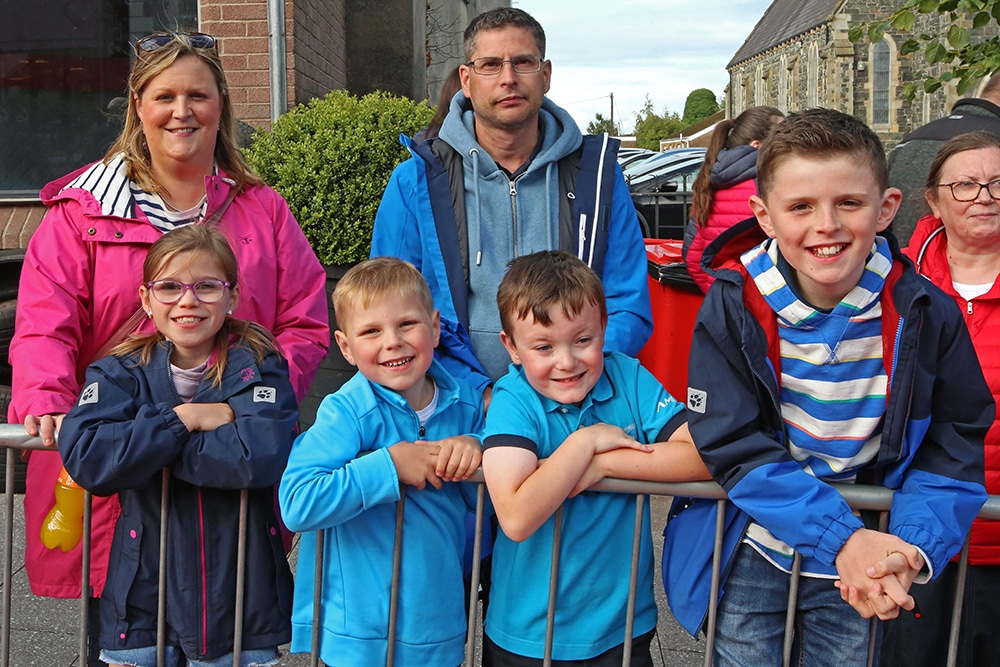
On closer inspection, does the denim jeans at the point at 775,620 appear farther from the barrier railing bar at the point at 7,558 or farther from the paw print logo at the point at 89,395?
the barrier railing bar at the point at 7,558

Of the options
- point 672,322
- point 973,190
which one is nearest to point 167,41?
point 973,190

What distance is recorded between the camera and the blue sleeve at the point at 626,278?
9.58 feet

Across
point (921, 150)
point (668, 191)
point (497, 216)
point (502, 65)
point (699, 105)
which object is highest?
point (699, 105)

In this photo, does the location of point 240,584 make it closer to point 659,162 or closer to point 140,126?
point 140,126

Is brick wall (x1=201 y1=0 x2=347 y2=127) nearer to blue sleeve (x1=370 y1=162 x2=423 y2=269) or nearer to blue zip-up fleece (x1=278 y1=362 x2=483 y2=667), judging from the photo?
blue sleeve (x1=370 y1=162 x2=423 y2=269)

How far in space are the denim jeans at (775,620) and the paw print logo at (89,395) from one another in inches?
61.5

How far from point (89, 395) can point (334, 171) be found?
10.9ft

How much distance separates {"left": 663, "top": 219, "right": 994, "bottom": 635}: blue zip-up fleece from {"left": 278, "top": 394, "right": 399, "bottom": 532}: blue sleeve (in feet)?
2.33

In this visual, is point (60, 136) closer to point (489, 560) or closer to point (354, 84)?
point (354, 84)

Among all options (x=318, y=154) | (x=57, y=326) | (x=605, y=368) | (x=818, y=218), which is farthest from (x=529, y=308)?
(x=318, y=154)

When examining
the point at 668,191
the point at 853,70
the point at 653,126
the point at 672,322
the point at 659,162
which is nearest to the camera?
the point at 672,322

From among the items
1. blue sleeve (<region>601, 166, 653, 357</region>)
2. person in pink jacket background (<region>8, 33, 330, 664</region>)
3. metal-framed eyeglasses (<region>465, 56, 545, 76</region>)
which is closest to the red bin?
blue sleeve (<region>601, 166, 653, 357</region>)

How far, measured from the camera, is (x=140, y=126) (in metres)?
2.86

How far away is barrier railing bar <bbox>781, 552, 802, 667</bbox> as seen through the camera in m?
2.15
